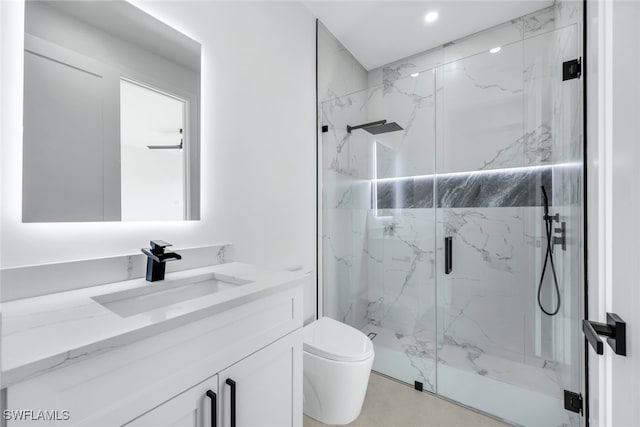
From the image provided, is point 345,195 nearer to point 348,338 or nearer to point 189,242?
point 348,338

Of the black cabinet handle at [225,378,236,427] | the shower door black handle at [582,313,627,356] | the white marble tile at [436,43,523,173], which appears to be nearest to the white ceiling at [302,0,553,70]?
the white marble tile at [436,43,523,173]

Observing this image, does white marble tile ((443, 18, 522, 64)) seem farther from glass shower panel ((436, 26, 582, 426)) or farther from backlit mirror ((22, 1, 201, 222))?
backlit mirror ((22, 1, 201, 222))

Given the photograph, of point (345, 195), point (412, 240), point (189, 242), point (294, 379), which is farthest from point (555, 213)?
point (189, 242)

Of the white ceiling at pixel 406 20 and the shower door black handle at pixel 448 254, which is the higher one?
the white ceiling at pixel 406 20

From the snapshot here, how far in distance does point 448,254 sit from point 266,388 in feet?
5.31

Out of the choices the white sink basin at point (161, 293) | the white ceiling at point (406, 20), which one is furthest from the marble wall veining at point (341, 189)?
the white sink basin at point (161, 293)

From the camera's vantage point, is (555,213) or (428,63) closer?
(555,213)

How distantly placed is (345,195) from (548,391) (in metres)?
1.87

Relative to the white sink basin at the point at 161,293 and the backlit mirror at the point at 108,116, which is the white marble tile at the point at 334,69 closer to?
the backlit mirror at the point at 108,116

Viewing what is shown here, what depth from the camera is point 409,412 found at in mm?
1618

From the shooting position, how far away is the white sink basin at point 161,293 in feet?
2.93

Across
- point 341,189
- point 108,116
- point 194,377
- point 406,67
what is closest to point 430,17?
point 406,67

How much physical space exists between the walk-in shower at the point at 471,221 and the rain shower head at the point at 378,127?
2 centimetres

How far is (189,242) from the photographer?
1252 millimetres
